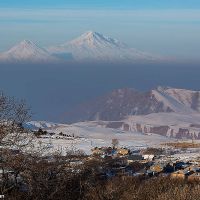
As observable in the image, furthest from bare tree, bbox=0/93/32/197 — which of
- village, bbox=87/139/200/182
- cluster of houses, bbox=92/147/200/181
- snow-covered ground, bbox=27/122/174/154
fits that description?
cluster of houses, bbox=92/147/200/181

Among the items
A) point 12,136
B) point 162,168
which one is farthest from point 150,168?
point 12,136

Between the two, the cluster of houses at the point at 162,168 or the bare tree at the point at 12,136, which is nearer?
the bare tree at the point at 12,136

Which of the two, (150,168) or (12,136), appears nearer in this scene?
(12,136)

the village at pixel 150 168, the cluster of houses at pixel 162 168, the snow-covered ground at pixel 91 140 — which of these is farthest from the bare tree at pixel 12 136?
the cluster of houses at pixel 162 168

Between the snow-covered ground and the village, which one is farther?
the snow-covered ground

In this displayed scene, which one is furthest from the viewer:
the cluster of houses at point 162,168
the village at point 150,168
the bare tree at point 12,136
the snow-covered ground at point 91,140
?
the snow-covered ground at point 91,140

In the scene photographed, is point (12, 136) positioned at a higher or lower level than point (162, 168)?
higher

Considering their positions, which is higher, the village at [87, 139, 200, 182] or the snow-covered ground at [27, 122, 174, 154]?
the snow-covered ground at [27, 122, 174, 154]

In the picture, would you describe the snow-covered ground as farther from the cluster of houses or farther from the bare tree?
the bare tree

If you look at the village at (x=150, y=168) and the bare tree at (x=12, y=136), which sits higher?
the bare tree at (x=12, y=136)

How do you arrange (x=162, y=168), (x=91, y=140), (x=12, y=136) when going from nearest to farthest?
(x=12, y=136)
(x=162, y=168)
(x=91, y=140)

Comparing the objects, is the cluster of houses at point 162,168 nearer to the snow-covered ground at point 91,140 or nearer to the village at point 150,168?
the village at point 150,168

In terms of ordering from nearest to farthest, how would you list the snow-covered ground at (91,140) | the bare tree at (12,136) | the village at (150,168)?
the bare tree at (12,136) → the village at (150,168) → the snow-covered ground at (91,140)

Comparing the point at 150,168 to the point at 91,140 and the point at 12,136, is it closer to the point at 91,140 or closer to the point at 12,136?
the point at 12,136
